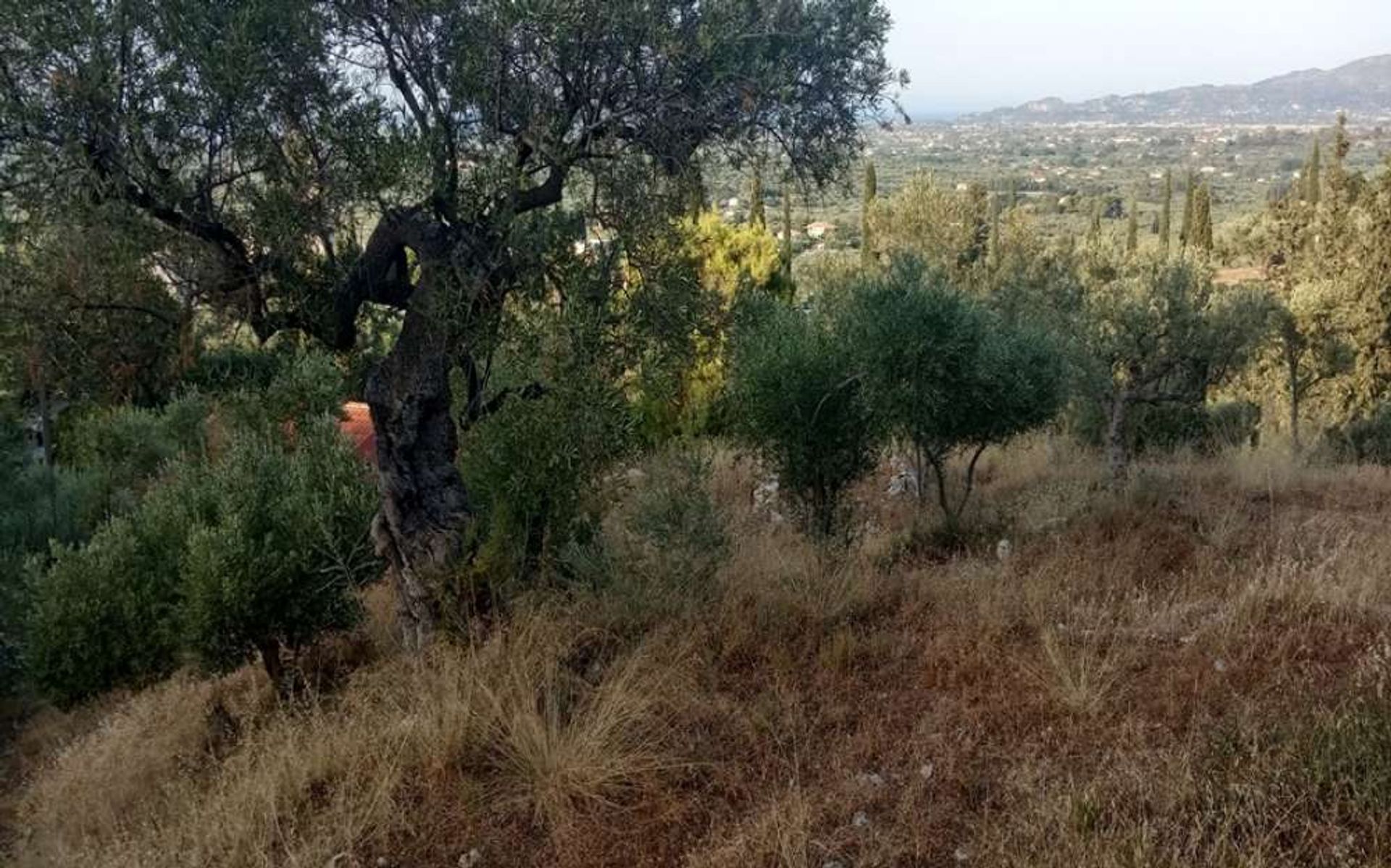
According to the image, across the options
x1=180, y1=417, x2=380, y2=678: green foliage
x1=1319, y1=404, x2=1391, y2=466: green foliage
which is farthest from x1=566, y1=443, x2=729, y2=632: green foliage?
x1=1319, y1=404, x2=1391, y2=466: green foliage

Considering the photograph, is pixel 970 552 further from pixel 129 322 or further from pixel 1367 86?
pixel 1367 86

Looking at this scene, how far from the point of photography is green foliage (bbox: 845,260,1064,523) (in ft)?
26.8

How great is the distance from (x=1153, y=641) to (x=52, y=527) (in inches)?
557

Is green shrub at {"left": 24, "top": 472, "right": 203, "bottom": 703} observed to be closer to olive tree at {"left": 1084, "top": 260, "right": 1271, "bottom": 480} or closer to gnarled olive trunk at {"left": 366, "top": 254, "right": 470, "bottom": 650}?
gnarled olive trunk at {"left": 366, "top": 254, "right": 470, "bottom": 650}

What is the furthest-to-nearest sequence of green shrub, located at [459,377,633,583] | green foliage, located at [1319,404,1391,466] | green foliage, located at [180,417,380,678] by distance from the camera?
green foliage, located at [1319,404,1391,466] < green foliage, located at [180,417,380,678] < green shrub, located at [459,377,633,583]

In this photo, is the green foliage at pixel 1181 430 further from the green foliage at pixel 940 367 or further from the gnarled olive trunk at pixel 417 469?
the gnarled olive trunk at pixel 417 469

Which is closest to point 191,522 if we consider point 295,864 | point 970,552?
point 295,864

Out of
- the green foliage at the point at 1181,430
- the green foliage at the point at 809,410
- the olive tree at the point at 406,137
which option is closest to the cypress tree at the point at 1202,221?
the green foliage at the point at 1181,430

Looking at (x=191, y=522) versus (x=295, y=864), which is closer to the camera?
(x=295, y=864)

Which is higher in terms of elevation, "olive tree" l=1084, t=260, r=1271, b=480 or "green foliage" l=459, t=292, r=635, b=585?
"green foliage" l=459, t=292, r=635, b=585

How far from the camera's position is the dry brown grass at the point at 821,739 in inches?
137

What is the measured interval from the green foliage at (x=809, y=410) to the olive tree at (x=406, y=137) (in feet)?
10.5

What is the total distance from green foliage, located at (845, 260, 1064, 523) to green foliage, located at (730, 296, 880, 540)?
0.29m

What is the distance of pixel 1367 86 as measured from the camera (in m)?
178
